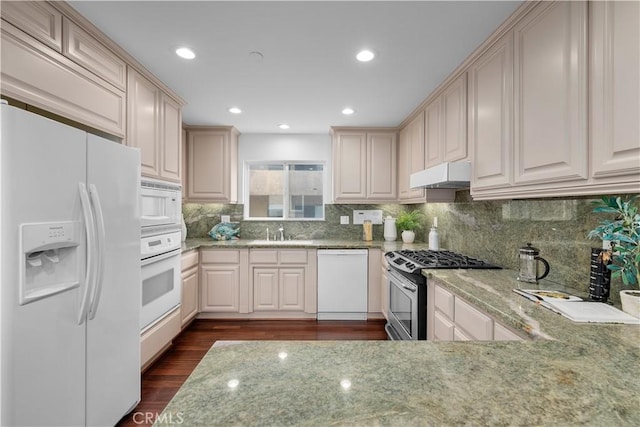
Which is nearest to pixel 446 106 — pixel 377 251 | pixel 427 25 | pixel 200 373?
pixel 427 25

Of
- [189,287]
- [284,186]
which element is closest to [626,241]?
[189,287]

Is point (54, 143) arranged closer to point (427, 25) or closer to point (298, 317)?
point (427, 25)

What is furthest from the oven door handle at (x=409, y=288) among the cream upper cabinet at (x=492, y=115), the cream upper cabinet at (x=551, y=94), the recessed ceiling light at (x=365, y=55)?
the recessed ceiling light at (x=365, y=55)

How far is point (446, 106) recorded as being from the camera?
7.93ft

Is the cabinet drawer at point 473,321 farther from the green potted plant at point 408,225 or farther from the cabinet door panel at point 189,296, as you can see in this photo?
the cabinet door panel at point 189,296

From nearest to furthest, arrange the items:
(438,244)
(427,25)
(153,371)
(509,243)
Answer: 1. (427,25)
2. (509,243)
3. (153,371)
4. (438,244)

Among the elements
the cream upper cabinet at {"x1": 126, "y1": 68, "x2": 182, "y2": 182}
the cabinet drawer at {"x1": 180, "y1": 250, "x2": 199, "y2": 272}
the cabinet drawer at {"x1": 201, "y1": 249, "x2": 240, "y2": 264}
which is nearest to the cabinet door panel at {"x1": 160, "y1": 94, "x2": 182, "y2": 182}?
the cream upper cabinet at {"x1": 126, "y1": 68, "x2": 182, "y2": 182}

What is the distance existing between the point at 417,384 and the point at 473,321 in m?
1.01

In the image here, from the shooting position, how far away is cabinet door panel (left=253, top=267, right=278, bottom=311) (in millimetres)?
3354

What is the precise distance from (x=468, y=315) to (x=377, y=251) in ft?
6.06

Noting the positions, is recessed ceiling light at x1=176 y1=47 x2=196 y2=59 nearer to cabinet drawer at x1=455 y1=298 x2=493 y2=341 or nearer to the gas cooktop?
the gas cooktop

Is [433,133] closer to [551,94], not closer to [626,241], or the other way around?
[551,94]

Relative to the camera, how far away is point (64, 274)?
127 cm

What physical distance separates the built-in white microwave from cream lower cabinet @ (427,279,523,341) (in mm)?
2089
